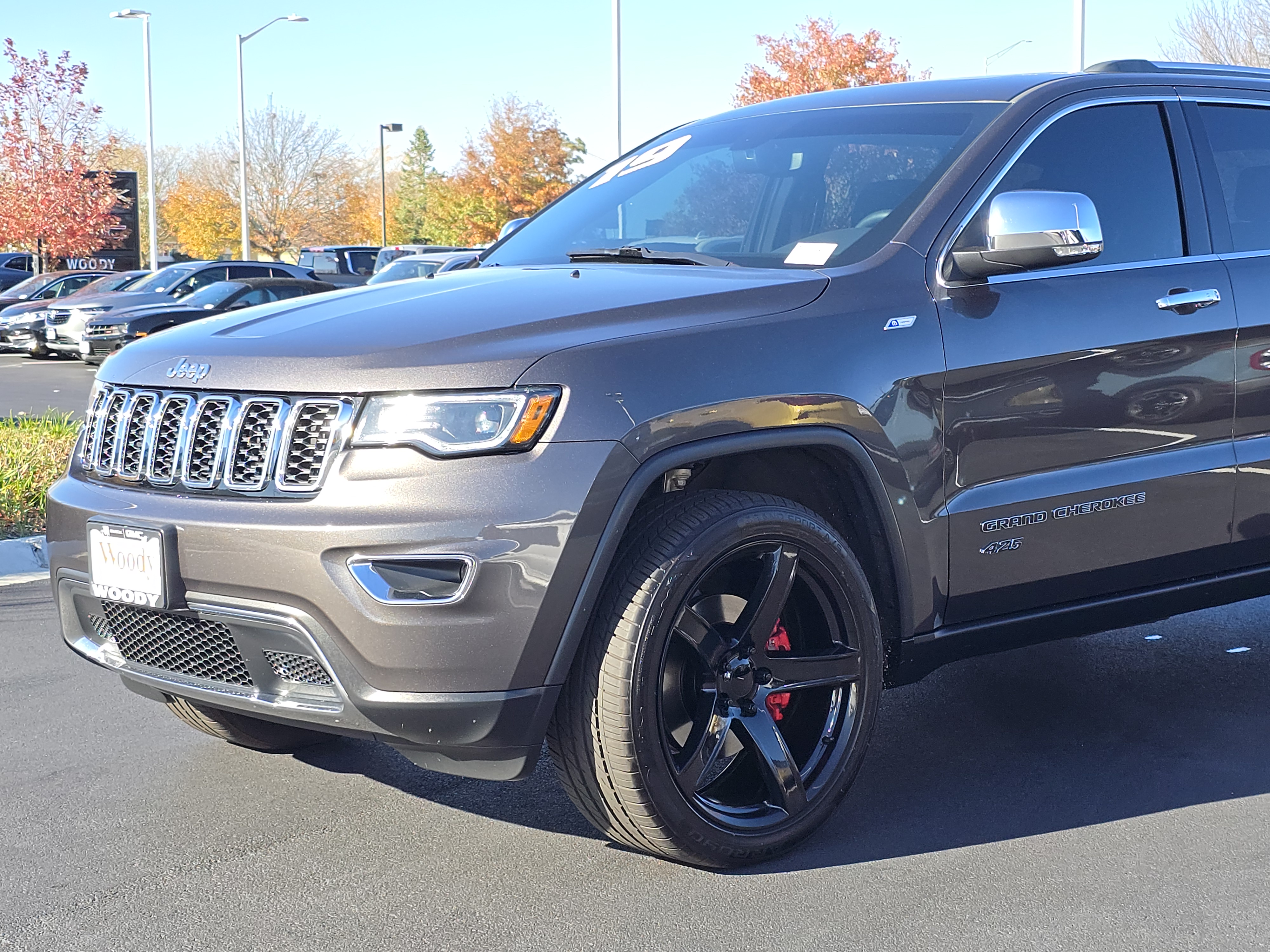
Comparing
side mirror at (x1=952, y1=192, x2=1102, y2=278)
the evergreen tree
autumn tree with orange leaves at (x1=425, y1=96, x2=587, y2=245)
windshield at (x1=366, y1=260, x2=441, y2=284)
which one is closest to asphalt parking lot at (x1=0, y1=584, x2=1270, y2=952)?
side mirror at (x1=952, y1=192, x2=1102, y2=278)

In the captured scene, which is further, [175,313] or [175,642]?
[175,313]

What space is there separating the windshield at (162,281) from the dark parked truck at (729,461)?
18509mm

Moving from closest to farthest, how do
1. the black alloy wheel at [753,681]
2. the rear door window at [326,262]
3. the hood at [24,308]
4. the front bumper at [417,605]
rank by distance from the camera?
the front bumper at [417,605] < the black alloy wheel at [753,681] < the hood at [24,308] < the rear door window at [326,262]

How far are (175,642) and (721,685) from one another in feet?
4.10

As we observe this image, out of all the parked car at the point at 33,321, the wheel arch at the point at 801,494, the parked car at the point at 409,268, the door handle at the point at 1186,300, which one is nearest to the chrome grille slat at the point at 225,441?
the wheel arch at the point at 801,494

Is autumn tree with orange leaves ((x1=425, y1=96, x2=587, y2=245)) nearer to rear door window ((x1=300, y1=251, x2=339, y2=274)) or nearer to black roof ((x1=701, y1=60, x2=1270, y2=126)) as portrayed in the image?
rear door window ((x1=300, y1=251, x2=339, y2=274))

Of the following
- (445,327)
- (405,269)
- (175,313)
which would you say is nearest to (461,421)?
(445,327)

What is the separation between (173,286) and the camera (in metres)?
21.5

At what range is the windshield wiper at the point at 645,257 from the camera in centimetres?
383

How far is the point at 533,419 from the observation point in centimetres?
289

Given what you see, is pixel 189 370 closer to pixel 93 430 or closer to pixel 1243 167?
pixel 93 430

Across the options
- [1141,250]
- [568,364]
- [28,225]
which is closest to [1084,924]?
[568,364]

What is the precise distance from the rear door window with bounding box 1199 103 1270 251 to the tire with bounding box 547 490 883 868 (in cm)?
185

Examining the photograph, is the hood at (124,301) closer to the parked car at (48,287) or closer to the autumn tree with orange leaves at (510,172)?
the parked car at (48,287)
